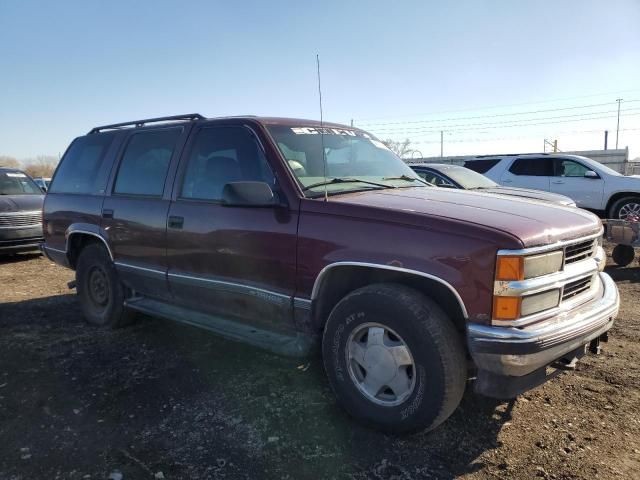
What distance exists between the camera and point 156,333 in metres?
4.83

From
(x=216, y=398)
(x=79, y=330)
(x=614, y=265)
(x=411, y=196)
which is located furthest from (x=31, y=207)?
(x=614, y=265)

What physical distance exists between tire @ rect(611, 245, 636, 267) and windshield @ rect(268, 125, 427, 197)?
17.3 ft

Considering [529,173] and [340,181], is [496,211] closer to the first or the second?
[340,181]

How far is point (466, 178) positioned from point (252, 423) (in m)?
7.09

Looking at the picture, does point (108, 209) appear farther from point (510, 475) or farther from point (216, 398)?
point (510, 475)

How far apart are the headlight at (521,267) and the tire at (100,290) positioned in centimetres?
374

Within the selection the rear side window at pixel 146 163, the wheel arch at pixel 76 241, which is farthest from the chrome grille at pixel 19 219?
the rear side window at pixel 146 163

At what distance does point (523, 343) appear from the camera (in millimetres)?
2445

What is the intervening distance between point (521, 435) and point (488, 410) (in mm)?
309

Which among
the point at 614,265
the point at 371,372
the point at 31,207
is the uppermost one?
the point at 31,207

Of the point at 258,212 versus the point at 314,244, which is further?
the point at 258,212

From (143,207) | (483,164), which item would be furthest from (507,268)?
(483,164)

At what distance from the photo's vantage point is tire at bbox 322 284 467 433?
2637 millimetres

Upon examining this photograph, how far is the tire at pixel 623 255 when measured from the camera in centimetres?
763
